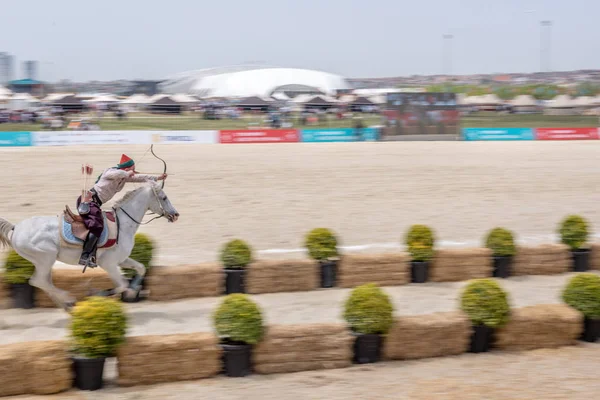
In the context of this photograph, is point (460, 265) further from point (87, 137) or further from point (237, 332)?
point (87, 137)

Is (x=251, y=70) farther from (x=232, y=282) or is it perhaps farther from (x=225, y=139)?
(x=232, y=282)

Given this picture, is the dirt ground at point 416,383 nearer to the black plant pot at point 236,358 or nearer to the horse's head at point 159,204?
the black plant pot at point 236,358

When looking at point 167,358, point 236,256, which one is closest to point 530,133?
point 236,256

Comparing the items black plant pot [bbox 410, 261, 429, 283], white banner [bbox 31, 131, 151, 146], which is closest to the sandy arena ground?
white banner [bbox 31, 131, 151, 146]

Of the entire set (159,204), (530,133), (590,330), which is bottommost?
(590,330)

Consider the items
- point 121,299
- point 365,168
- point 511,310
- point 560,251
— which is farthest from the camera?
point 365,168

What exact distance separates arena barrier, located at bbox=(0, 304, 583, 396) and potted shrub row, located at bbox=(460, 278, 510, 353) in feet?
0.28

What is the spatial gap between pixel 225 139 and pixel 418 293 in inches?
819

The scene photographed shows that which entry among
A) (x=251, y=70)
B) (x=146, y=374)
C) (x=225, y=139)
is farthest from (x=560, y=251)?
(x=251, y=70)

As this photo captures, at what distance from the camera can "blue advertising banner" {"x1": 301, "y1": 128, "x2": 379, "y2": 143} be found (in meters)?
32.4

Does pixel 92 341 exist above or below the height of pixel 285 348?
above

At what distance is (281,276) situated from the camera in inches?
435

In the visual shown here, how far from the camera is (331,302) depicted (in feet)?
34.6

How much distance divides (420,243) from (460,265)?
2.66 feet
